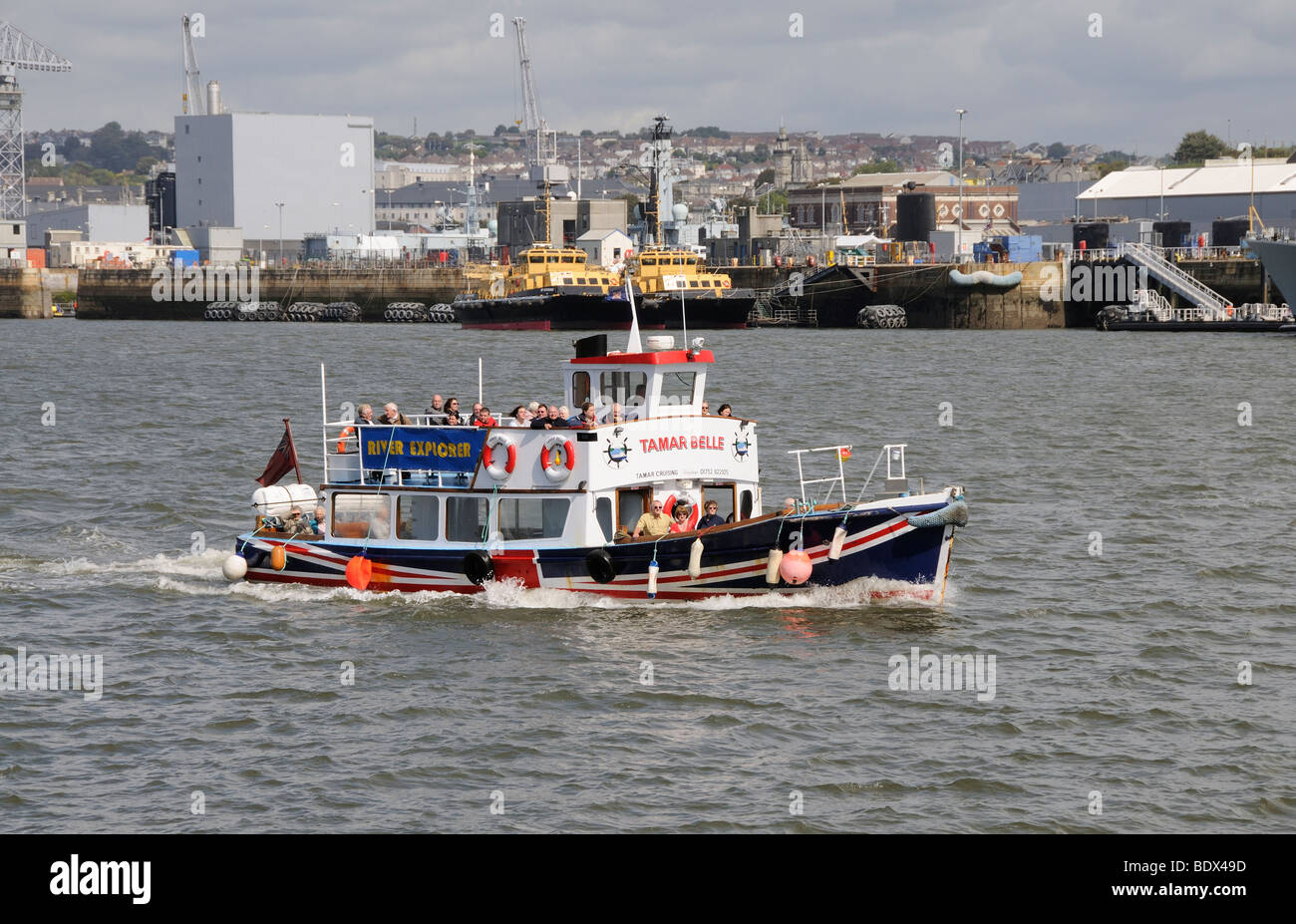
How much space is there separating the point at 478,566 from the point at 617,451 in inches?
114

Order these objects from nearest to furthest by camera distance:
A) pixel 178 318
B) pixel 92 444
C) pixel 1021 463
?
pixel 1021 463
pixel 92 444
pixel 178 318

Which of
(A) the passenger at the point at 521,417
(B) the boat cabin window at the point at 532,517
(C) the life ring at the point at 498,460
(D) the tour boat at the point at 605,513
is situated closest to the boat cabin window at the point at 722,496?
(D) the tour boat at the point at 605,513

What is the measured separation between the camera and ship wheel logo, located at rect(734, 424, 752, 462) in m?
25.6

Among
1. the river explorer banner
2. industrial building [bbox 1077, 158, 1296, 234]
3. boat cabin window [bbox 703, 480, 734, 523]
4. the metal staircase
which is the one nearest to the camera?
the river explorer banner

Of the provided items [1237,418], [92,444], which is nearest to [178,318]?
[92,444]

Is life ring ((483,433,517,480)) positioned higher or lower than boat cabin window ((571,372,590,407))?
lower

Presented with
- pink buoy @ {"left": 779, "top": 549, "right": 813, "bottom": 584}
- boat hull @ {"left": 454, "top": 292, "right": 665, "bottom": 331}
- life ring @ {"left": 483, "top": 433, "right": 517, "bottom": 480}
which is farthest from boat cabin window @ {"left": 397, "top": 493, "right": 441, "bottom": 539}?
boat hull @ {"left": 454, "top": 292, "right": 665, "bottom": 331}

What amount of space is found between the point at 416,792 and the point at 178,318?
132437mm

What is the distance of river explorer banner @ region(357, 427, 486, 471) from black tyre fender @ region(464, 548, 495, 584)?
55.1 inches

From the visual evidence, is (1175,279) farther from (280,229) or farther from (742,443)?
(280,229)

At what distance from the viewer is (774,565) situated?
2402cm

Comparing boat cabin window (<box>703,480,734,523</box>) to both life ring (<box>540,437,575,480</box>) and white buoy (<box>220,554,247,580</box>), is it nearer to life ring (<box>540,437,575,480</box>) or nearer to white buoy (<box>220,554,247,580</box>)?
life ring (<box>540,437,575,480</box>)
